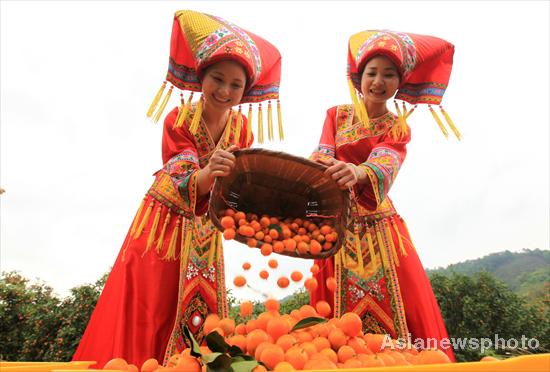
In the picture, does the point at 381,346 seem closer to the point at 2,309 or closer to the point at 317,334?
the point at 317,334

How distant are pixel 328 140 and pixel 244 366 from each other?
7.23ft

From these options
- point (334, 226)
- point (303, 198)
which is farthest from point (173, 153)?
point (334, 226)

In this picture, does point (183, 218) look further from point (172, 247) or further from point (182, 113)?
point (182, 113)

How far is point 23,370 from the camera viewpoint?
1.21 m

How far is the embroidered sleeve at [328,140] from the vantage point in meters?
3.17

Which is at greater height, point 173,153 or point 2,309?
point 173,153

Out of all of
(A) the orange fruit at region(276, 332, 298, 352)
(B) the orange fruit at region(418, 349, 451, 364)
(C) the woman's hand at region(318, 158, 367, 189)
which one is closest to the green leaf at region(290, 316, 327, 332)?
(A) the orange fruit at region(276, 332, 298, 352)

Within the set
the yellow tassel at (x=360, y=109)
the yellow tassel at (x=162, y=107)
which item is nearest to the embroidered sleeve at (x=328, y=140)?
the yellow tassel at (x=360, y=109)

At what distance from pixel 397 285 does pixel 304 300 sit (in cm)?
379

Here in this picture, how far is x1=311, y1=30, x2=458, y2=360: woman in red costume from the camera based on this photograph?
2.81 meters

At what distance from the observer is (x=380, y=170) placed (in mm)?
2670

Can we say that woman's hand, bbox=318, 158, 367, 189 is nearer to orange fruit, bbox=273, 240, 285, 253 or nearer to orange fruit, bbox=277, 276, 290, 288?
orange fruit, bbox=273, 240, 285, 253

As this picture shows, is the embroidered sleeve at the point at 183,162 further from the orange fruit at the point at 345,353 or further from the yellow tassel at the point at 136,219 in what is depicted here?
the orange fruit at the point at 345,353

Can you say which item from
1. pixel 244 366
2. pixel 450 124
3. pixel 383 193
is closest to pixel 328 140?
pixel 383 193
